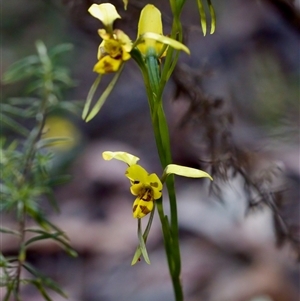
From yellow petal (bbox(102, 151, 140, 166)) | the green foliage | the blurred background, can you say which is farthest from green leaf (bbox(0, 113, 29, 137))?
yellow petal (bbox(102, 151, 140, 166))

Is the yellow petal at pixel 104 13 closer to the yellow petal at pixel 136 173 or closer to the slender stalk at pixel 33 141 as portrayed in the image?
the yellow petal at pixel 136 173

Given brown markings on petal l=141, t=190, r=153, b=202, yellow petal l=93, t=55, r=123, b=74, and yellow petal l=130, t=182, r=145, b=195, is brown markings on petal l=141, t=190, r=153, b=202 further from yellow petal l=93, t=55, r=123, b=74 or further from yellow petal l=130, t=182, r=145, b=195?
yellow petal l=93, t=55, r=123, b=74

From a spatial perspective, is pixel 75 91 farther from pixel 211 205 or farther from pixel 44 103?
pixel 44 103

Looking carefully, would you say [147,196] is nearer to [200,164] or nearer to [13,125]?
[13,125]

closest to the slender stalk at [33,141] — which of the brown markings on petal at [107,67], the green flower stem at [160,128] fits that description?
the green flower stem at [160,128]

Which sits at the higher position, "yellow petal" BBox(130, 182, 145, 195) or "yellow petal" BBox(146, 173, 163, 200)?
"yellow petal" BBox(146, 173, 163, 200)
